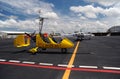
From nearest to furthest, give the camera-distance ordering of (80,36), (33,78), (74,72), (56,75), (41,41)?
(33,78)
(56,75)
(74,72)
(41,41)
(80,36)

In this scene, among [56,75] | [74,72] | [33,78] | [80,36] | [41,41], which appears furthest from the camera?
[80,36]

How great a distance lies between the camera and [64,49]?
14.8 metres

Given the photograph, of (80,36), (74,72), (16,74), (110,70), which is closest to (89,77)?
(74,72)

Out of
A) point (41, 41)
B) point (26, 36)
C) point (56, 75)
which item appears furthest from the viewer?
point (26, 36)

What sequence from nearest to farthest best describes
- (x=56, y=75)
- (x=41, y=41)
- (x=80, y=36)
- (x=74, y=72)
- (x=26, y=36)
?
(x=56, y=75), (x=74, y=72), (x=41, y=41), (x=26, y=36), (x=80, y=36)

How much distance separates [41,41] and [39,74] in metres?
7.52

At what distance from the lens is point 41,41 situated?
48.2 ft

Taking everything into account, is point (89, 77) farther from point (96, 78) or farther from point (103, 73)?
point (103, 73)

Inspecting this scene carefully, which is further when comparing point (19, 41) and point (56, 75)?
point (19, 41)

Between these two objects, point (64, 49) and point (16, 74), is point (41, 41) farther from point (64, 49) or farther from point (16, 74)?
point (16, 74)

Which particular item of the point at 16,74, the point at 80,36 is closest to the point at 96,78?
the point at 16,74

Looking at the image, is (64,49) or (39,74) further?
(64,49)

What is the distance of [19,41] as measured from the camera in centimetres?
1533

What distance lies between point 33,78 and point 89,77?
218 centimetres
